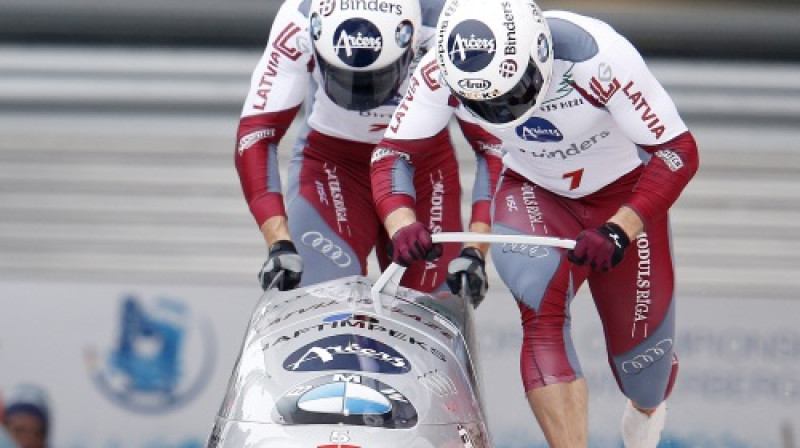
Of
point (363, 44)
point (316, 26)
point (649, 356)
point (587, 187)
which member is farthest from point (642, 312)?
point (316, 26)

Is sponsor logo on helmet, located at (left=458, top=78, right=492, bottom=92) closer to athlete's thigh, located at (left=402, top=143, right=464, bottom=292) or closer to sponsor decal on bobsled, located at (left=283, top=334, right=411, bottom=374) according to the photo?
sponsor decal on bobsled, located at (left=283, top=334, right=411, bottom=374)

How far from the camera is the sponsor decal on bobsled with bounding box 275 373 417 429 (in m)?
3.36

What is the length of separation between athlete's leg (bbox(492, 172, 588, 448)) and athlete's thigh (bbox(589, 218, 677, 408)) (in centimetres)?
19

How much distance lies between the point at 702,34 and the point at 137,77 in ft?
8.81

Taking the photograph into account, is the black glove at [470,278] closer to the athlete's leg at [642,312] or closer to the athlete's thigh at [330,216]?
the athlete's leg at [642,312]

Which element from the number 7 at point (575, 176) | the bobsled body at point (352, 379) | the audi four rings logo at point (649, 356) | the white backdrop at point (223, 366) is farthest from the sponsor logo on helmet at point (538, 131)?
the white backdrop at point (223, 366)

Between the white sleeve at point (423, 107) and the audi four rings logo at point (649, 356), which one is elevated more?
the white sleeve at point (423, 107)

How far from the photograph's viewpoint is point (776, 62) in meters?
7.86

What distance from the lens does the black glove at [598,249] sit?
12.6 feet

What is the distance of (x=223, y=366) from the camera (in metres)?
6.28

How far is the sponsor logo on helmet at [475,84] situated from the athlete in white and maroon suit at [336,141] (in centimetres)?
56

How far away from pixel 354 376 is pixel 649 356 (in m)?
1.36

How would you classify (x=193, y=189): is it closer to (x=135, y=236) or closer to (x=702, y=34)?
(x=135, y=236)

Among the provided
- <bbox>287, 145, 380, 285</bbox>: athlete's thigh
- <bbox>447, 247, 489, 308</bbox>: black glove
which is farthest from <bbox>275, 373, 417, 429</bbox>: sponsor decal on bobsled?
<bbox>287, 145, 380, 285</bbox>: athlete's thigh
